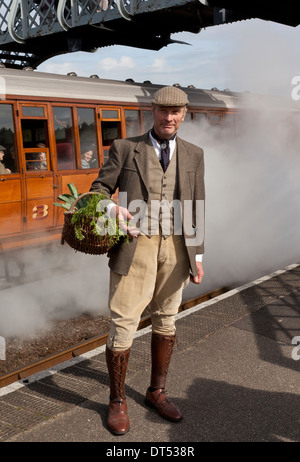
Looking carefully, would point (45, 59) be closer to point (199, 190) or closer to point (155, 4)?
point (155, 4)

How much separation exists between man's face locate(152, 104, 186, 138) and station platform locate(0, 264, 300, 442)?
179 cm

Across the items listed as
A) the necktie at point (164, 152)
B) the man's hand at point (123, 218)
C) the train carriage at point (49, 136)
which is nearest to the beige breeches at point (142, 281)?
the man's hand at point (123, 218)

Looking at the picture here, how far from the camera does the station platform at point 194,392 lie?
3.09 meters

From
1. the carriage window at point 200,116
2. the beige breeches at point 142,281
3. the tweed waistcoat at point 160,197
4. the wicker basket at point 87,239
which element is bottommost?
the beige breeches at point 142,281

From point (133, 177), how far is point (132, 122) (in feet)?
19.9

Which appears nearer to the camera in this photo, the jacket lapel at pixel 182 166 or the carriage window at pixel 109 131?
the jacket lapel at pixel 182 166

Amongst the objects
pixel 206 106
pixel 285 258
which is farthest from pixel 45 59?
pixel 285 258

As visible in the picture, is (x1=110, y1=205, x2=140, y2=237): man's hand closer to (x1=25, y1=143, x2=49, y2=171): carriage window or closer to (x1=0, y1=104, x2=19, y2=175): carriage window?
(x1=0, y1=104, x2=19, y2=175): carriage window

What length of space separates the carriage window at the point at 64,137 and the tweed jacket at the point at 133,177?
482 cm

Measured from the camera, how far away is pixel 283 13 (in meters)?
9.40

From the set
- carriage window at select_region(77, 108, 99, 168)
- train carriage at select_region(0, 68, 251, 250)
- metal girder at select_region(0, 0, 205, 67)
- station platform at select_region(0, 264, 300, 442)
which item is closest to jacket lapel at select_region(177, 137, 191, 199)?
station platform at select_region(0, 264, 300, 442)

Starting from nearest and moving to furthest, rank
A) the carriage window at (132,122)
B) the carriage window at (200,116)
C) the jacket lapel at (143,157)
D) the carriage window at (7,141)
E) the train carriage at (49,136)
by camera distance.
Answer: the jacket lapel at (143,157), the carriage window at (7,141), the train carriage at (49,136), the carriage window at (132,122), the carriage window at (200,116)

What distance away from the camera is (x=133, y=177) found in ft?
10.2

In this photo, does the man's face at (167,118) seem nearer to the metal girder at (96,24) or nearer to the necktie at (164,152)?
the necktie at (164,152)
